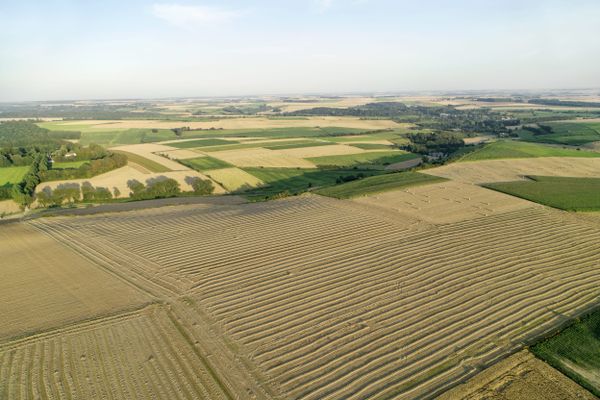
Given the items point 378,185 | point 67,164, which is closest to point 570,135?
point 378,185

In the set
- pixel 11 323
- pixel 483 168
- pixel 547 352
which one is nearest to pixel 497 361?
pixel 547 352

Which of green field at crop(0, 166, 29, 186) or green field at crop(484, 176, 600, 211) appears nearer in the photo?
green field at crop(484, 176, 600, 211)

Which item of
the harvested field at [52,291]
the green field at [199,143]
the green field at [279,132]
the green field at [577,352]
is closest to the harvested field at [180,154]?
the green field at [199,143]

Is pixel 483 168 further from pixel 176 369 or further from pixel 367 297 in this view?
pixel 176 369

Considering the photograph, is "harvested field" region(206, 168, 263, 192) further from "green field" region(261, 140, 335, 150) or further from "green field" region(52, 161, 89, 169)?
"green field" region(261, 140, 335, 150)

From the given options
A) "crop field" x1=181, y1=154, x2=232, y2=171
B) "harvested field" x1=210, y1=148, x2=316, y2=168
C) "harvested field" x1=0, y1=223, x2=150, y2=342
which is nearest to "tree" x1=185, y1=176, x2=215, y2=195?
"crop field" x1=181, y1=154, x2=232, y2=171

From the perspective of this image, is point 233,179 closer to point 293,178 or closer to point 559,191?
point 293,178
